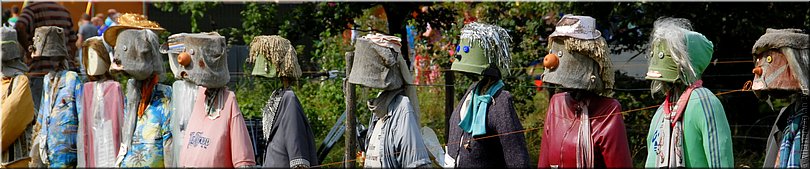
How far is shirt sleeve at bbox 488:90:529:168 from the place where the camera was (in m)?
6.02

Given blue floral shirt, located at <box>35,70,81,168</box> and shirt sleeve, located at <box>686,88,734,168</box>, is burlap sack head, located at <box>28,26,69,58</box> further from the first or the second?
shirt sleeve, located at <box>686,88,734,168</box>

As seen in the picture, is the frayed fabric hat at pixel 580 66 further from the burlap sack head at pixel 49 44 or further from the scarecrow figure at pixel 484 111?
the burlap sack head at pixel 49 44

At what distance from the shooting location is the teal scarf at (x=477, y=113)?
6.17 metres

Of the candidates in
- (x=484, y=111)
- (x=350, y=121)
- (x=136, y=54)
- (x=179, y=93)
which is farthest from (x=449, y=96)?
(x=136, y=54)

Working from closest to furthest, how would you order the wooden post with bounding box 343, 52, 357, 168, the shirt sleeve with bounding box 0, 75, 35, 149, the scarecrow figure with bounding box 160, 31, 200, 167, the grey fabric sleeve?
the grey fabric sleeve
the scarecrow figure with bounding box 160, 31, 200, 167
the shirt sleeve with bounding box 0, 75, 35, 149
the wooden post with bounding box 343, 52, 357, 168

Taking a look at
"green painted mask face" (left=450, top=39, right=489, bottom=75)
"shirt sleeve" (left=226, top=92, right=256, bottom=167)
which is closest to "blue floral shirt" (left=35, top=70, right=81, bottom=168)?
"shirt sleeve" (left=226, top=92, right=256, bottom=167)

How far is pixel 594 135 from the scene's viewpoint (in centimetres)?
581

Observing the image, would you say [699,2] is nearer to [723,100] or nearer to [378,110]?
[723,100]

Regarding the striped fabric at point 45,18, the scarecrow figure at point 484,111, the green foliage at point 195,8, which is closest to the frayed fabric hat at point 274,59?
the scarecrow figure at point 484,111

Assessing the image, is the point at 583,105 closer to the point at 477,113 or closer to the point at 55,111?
the point at 477,113

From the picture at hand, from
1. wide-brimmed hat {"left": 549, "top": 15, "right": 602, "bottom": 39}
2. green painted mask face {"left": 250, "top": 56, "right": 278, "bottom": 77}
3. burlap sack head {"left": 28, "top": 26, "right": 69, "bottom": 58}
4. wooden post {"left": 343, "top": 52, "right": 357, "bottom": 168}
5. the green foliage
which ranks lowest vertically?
wooden post {"left": 343, "top": 52, "right": 357, "bottom": 168}

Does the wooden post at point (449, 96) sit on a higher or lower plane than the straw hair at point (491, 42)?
lower

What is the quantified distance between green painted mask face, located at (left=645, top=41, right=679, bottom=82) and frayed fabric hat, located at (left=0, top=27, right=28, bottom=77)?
3.92 metres

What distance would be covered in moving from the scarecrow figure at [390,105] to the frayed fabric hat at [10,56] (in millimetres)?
2372
